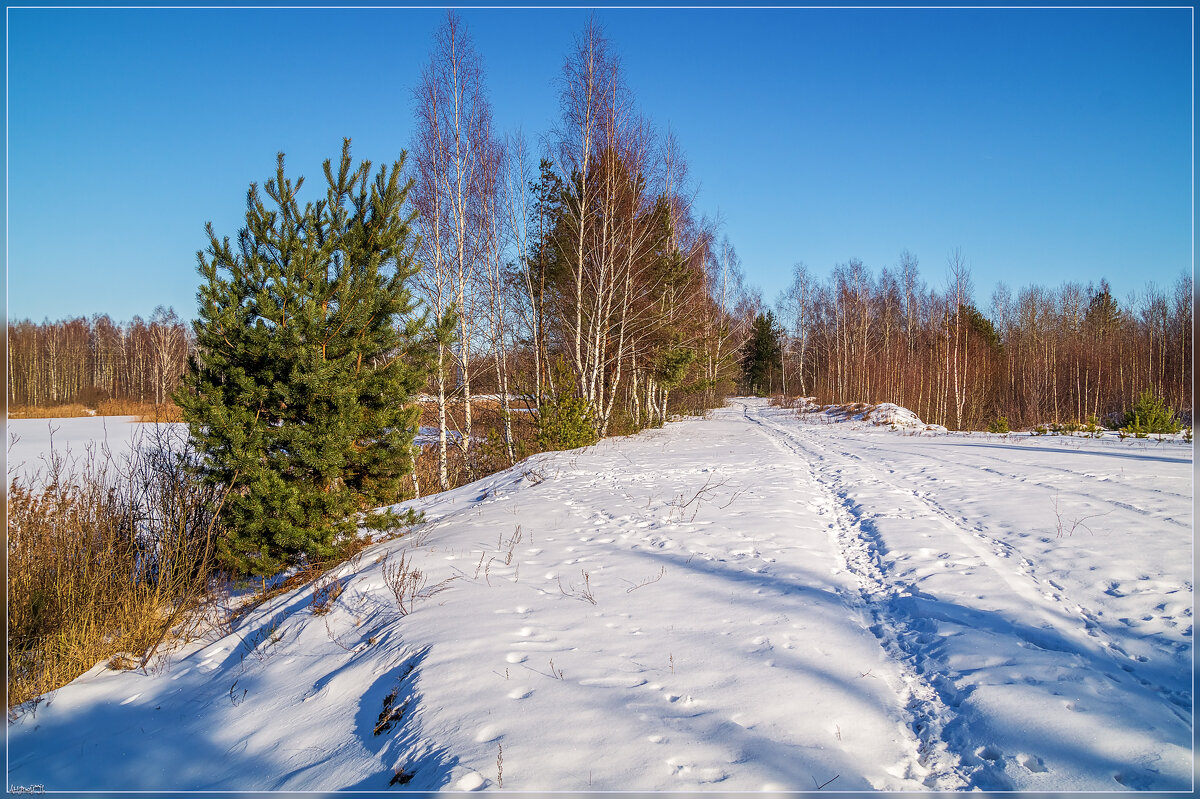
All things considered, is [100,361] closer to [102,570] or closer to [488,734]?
[102,570]

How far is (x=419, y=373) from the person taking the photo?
6.31 meters

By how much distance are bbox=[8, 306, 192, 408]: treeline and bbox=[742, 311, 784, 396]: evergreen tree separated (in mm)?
50605

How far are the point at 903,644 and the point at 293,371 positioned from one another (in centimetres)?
553

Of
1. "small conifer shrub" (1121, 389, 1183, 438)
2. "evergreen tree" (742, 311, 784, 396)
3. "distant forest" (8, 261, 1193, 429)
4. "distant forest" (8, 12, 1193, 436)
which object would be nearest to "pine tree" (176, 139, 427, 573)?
"distant forest" (8, 12, 1193, 436)

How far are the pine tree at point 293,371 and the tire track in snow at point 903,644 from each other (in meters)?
4.96

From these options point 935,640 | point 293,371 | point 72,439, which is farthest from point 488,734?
point 72,439

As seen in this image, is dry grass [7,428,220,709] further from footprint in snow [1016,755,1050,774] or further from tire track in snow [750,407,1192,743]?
tire track in snow [750,407,1192,743]

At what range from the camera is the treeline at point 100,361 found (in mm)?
44594

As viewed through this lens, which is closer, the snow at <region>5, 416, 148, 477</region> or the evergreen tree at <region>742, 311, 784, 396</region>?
the snow at <region>5, 416, 148, 477</region>

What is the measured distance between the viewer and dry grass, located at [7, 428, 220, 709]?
4.82 m

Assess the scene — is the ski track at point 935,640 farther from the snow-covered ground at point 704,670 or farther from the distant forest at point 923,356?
the distant forest at point 923,356

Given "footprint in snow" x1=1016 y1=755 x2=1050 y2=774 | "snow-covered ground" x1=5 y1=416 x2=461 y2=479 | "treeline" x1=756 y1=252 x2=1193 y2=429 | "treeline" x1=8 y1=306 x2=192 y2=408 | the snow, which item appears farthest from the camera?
"treeline" x1=8 y1=306 x2=192 y2=408

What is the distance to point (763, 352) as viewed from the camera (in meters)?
58.0

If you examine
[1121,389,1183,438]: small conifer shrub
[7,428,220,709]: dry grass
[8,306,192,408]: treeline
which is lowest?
[7,428,220,709]: dry grass
